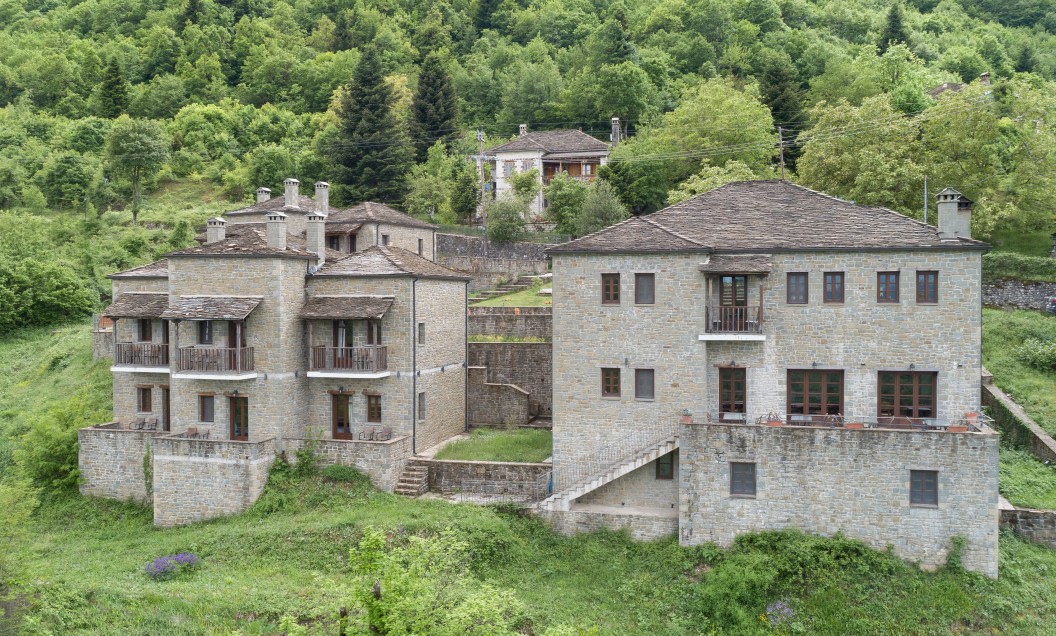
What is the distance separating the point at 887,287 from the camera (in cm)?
2212

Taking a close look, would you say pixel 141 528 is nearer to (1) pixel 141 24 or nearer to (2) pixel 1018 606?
(2) pixel 1018 606

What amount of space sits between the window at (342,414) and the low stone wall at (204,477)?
2472 mm

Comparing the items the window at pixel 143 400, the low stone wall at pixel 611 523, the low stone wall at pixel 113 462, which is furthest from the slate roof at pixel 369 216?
the low stone wall at pixel 611 523

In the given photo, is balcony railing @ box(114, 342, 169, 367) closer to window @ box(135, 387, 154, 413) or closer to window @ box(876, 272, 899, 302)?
window @ box(135, 387, 154, 413)

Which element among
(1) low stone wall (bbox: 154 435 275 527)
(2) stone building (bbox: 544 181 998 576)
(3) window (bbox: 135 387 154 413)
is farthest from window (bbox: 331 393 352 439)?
(2) stone building (bbox: 544 181 998 576)

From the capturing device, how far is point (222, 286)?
84.9ft

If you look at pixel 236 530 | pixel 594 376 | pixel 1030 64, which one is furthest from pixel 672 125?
pixel 1030 64

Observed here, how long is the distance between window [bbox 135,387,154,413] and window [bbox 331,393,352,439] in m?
7.38

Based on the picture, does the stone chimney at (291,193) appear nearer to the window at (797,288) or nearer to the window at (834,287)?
the window at (797,288)

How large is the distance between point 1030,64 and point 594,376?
78.1m

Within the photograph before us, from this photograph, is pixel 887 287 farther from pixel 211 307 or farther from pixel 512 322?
pixel 211 307

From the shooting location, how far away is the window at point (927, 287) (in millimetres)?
21781

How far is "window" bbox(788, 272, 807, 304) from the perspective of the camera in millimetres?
22703

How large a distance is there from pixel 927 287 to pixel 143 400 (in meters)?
27.0
